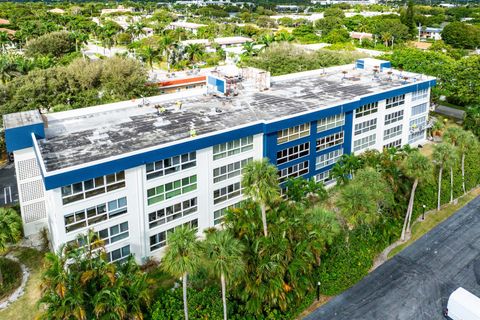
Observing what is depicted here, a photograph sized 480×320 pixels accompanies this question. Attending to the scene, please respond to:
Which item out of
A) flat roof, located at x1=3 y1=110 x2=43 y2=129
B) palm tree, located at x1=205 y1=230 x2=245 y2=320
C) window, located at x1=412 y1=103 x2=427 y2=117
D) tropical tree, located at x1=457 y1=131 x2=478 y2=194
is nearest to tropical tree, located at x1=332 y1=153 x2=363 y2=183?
tropical tree, located at x1=457 y1=131 x2=478 y2=194

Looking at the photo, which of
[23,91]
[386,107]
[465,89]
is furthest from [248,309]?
[465,89]

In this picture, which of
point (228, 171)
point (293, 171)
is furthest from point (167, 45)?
point (228, 171)

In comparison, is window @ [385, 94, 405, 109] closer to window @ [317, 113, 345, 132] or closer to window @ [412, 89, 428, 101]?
window @ [412, 89, 428, 101]

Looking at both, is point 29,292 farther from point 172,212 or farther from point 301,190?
point 301,190

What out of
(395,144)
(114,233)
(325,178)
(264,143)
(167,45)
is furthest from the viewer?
(167,45)

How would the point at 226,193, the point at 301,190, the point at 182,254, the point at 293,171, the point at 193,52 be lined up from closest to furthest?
the point at 182,254 < the point at 301,190 < the point at 226,193 < the point at 293,171 < the point at 193,52
